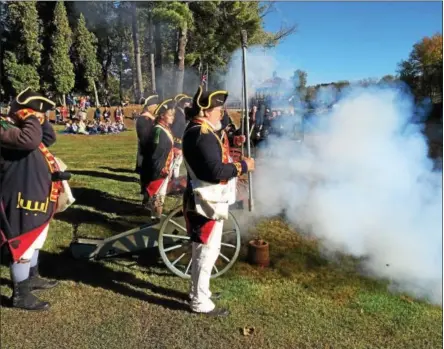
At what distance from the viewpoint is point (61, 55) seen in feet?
107

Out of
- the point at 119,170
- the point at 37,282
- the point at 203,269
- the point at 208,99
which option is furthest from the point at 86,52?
the point at 203,269

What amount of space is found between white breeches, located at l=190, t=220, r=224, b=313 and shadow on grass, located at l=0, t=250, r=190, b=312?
18 centimetres

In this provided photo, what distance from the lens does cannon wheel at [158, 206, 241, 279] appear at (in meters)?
3.74

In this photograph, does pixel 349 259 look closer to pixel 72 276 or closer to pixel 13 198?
pixel 72 276

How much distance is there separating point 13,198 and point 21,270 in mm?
592

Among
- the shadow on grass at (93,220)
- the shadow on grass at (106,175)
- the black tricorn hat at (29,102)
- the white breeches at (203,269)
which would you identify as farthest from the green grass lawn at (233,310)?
the shadow on grass at (106,175)

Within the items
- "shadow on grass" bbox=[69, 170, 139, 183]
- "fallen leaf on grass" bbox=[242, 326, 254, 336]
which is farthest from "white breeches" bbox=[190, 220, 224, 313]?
"shadow on grass" bbox=[69, 170, 139, 183]

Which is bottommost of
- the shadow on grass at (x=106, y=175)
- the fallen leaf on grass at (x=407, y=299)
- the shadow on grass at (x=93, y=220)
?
the fallen leaf on grass at (x=407, y=299)

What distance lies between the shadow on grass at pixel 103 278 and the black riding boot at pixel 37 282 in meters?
0.15

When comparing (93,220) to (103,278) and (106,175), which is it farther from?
(106,175)

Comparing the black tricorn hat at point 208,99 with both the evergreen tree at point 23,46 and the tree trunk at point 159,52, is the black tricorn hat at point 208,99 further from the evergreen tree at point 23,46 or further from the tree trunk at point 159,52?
the evergreen tree at point 23,46

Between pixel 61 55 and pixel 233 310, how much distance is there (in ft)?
111

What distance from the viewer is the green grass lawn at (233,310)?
287 cm

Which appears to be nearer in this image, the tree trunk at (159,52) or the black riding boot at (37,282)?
the black riding boot at (37,282)
